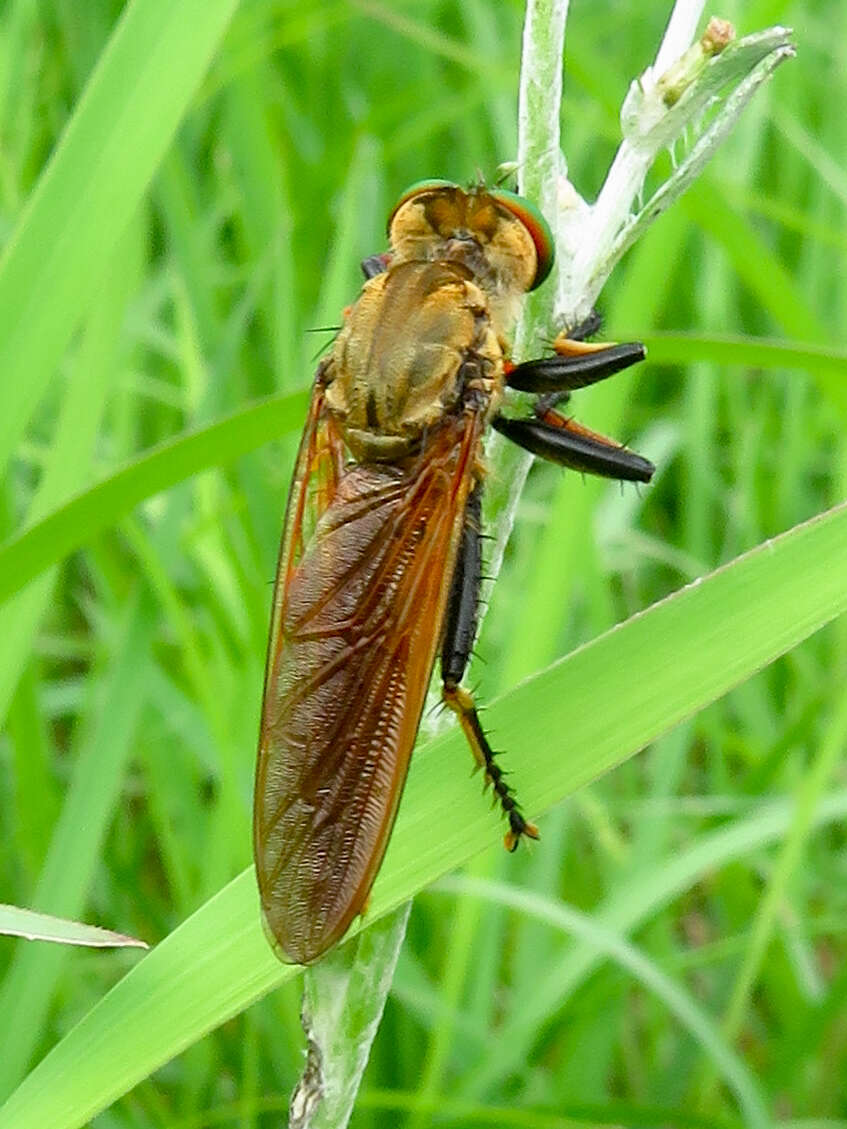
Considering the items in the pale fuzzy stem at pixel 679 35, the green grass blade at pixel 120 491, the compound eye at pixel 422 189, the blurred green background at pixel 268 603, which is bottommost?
the blurred green background at pixel 268 603

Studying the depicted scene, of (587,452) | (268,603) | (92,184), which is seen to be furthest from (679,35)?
(268,603)

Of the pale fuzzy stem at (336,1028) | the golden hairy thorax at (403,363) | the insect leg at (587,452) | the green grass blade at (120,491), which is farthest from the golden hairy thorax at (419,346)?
the pale fuzzy stem at (336,1028)

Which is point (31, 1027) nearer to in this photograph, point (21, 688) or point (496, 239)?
point (21, 688)

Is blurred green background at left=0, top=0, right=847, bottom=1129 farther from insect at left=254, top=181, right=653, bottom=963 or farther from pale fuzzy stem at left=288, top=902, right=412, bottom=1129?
pale fuzzy stem at left=288, top=902, right=412, bottom=1129

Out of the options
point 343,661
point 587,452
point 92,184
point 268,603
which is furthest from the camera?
point 268,603

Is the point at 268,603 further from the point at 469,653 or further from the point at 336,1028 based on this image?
the point at 336,1028

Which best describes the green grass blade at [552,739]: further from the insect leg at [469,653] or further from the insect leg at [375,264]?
the insect leg at [375,264]

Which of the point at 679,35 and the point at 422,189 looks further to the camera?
the point at 422,189

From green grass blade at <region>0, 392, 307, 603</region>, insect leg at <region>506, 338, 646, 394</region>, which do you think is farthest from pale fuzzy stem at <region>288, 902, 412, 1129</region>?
insect leg at <region>506, 338, 646, 394</region>
